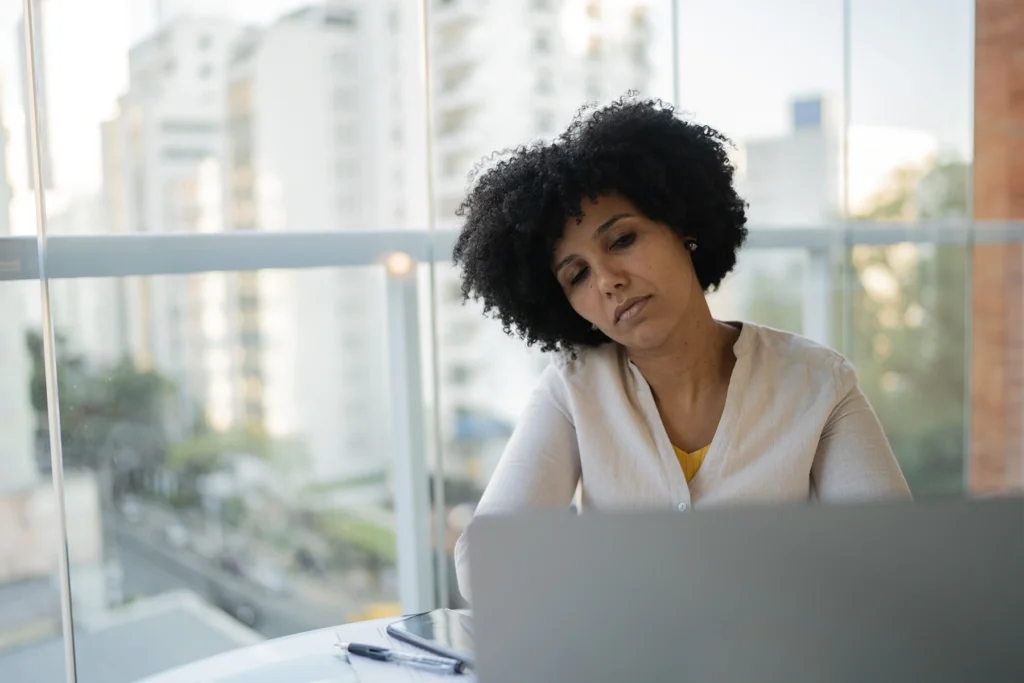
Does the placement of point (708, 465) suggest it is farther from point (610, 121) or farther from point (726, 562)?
point (726, 562)

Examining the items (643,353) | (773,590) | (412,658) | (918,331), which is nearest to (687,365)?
(643,353)

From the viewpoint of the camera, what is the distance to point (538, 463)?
4.61 ft

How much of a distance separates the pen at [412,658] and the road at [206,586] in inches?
55.9

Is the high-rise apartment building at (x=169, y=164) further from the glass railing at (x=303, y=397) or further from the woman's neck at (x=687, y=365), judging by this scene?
the woman's neck at (x=687, y=365)

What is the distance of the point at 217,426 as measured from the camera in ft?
10.0

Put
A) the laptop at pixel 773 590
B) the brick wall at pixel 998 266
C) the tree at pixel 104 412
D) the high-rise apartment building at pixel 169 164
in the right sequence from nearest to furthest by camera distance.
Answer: the laptop at pixel 773 590, the tree at pixel 104 412, the high-rise apartment building at pixel 169 164, the brick wall at pixel 998 266

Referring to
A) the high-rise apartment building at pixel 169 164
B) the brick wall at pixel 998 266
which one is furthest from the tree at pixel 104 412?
the brick wall at pixel 998 266

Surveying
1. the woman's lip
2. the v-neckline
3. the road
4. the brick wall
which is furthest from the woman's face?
the brick wall

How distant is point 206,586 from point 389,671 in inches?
81.7

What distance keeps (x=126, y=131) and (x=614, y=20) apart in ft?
5.76

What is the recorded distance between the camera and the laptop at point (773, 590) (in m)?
0.70

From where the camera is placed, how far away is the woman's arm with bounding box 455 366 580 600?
1.36 metres

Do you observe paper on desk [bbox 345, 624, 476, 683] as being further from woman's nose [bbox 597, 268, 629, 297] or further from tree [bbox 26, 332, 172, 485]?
tree [bbox 26, 332, 172, 485]

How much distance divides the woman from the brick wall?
107 inches
